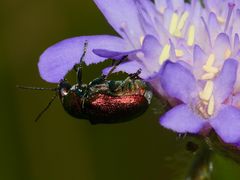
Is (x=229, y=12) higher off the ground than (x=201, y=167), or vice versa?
(x=229, y=12)

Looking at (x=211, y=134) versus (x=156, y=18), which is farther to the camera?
(x=156, y=18)

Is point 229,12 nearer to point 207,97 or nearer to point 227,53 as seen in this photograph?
point 227,53

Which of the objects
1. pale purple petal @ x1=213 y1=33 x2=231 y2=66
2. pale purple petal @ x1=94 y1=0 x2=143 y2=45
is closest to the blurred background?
pale purple petal @ x1=94 y1=0 x2=143 y2=45

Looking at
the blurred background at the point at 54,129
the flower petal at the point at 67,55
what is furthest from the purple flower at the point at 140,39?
the blurred background at the point at 54,129

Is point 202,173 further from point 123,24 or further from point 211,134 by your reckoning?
point 123,24

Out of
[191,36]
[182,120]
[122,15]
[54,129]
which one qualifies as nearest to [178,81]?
[182,120]

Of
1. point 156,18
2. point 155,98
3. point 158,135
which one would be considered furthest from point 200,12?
point 158,135
